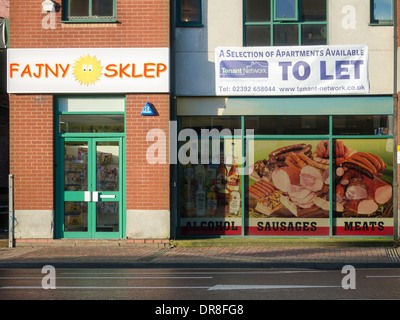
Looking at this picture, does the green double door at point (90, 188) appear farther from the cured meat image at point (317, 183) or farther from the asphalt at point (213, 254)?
the cured meat image at point (317, 183)

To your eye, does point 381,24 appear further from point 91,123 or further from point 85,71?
point 91,123

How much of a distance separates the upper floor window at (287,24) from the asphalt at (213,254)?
482 centimetres

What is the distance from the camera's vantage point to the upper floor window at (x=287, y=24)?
16438mm

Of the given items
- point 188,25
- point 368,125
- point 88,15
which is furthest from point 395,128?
point 88,15

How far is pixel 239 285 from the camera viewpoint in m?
10.2

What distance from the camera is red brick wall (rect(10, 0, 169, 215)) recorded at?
16.1 metres

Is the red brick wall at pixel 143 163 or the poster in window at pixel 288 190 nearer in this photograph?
the red brick wall at pixel 143 163

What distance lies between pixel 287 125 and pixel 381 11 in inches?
139

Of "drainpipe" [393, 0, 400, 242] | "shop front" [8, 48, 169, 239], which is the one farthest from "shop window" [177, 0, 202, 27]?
"drainpipe" [393, 0, 400, 242]

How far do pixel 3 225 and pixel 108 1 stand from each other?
7.88m

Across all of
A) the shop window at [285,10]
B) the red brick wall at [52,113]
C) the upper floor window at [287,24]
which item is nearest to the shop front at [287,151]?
the upper floor window at [287,24]

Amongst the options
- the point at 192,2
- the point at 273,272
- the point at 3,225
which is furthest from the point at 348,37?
the point at 3,225

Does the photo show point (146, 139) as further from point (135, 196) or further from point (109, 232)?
point (109, 232)

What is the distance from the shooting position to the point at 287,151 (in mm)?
16531
